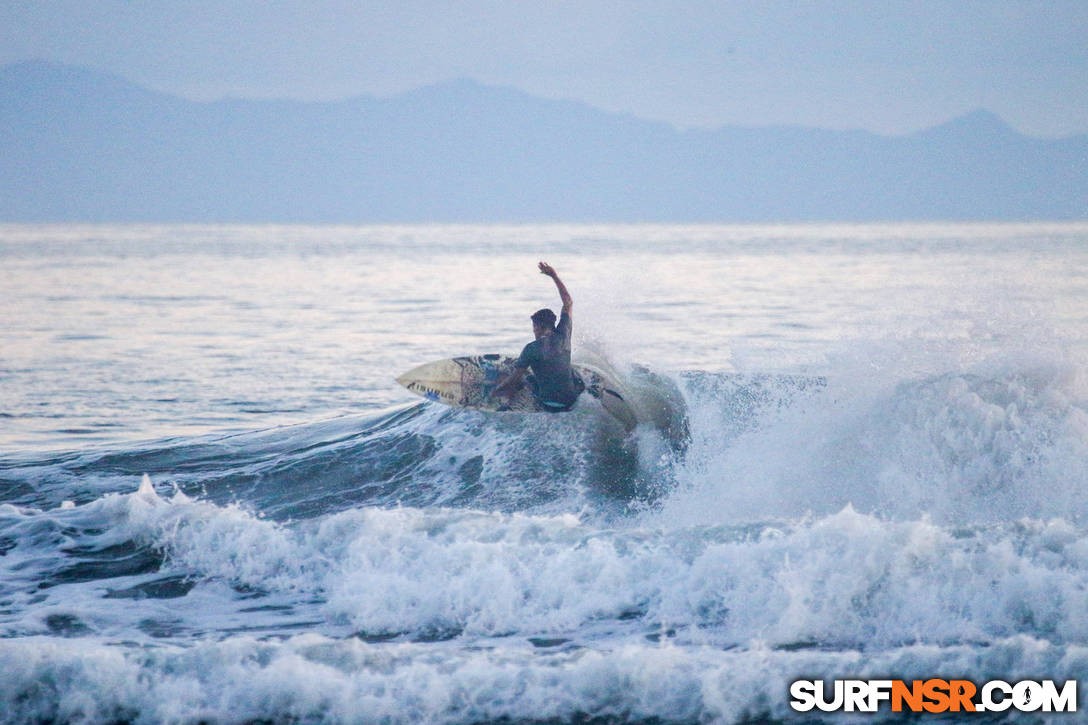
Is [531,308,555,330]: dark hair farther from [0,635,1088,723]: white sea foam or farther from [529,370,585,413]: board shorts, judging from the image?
[0,635,1088,723]: white sea foam

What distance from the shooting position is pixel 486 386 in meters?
14.2

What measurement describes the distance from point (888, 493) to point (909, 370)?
2.28 m

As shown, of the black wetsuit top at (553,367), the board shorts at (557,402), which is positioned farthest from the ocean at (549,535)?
the black wetsuit top at (553,367)

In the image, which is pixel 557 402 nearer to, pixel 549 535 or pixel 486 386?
pixel 486 386

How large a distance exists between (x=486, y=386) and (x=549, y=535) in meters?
4.75

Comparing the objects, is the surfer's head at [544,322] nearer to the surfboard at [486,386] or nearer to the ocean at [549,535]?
the surfboard at [486,386]

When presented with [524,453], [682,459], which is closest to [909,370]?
[682,459]

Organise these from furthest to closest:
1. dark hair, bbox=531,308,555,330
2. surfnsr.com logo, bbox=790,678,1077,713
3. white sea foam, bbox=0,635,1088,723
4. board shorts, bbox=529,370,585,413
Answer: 1. board shorts, bbox=529,370,585,413
2. dark hair, bbox=531,308,555,330
3. white sea foam, bbox=0,635,1088,723
4. surfnsr.com logo, bbox=790,678,1077,713

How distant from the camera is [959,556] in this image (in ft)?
27.8

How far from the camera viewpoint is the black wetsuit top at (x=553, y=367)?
13.3 metres

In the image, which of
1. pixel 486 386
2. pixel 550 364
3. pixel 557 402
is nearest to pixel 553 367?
pixel 550 364

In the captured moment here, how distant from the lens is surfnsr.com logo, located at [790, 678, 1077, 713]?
694 cm

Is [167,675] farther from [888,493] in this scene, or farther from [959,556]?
[888,493]

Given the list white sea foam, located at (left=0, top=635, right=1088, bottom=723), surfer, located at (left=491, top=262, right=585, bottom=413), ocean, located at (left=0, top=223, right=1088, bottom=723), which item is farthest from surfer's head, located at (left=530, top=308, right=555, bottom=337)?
white sea foam, located at (left=0, top=635, right=1088, bottom=723)
